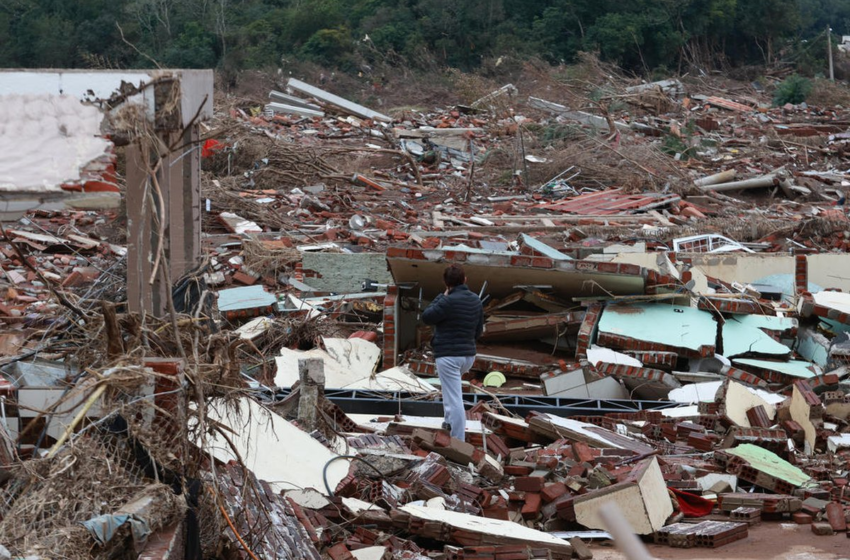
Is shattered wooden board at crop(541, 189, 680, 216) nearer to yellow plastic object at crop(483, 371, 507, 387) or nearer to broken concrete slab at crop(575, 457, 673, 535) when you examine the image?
yellow plastic object at crop(483, 371, 507, 387)

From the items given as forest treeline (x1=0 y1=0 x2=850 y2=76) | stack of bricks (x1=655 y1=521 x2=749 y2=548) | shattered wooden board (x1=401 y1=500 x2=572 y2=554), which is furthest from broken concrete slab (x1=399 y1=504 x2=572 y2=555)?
forest treeline (x1=0 y1=0 x2=850 y2=76)

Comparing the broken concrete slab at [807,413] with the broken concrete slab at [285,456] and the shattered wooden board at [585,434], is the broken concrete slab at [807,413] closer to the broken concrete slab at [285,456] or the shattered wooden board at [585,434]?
the shattered wooden board at [585,434]

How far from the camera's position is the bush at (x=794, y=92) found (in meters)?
32.9

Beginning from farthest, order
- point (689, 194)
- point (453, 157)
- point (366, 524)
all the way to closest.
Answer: point (453, 157)
point (689, 194)
point (366, 524)

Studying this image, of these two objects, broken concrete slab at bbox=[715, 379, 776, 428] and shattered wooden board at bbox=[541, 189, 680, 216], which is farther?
shattered wooden board at bbox=[541, 189, 680, 216]

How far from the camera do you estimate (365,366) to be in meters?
10.2

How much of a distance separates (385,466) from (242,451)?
1028 millimetres

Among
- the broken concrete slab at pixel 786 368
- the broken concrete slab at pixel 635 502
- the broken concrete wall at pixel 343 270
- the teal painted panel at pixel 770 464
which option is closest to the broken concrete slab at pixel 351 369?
the broken concrete wall at pixel 343 270

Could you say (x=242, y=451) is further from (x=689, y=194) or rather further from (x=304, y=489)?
(x=689, y=194)

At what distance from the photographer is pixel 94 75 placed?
19.4 feet

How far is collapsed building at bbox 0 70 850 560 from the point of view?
439cm

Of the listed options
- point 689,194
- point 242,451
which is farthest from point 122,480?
point 689,194

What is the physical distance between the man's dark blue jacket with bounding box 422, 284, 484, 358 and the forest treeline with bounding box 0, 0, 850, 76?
1301 inches

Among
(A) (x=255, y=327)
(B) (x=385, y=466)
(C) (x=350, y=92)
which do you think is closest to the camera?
(B) (x=385, y=466)
